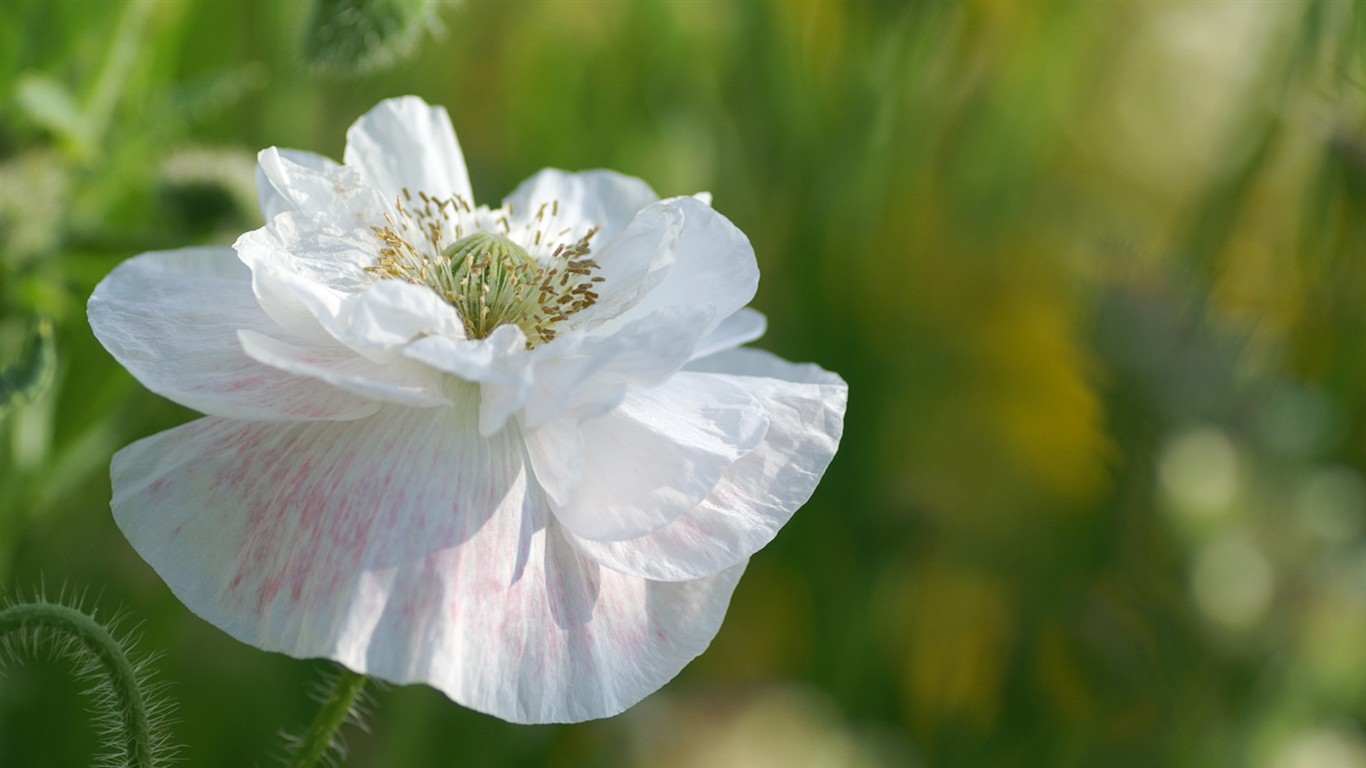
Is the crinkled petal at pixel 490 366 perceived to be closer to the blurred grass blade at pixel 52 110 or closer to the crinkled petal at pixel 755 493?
the crinkled petal at pixel 755 493

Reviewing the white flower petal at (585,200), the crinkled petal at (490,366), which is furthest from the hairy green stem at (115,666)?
the white flower petal at (585,200)

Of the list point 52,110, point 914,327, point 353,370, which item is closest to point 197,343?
point 353,370

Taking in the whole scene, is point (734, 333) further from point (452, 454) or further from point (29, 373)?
point (29, 373)

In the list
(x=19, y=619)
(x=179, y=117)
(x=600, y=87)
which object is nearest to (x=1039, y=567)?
(x=600, y=87)

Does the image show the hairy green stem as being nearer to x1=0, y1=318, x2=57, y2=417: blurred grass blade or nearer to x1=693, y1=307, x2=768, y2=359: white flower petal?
x1=0, y1=318, x2=57, y2=417: blurred grass blade

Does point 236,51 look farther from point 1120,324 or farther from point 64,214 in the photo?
point 1120,324

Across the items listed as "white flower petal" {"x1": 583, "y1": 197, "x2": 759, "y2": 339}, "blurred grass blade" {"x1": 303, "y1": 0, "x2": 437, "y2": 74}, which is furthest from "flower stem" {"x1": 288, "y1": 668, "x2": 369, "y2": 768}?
"blurred grass blade" {"x1": 303, "y1": 0, "x2": 437, "y2": 74}
